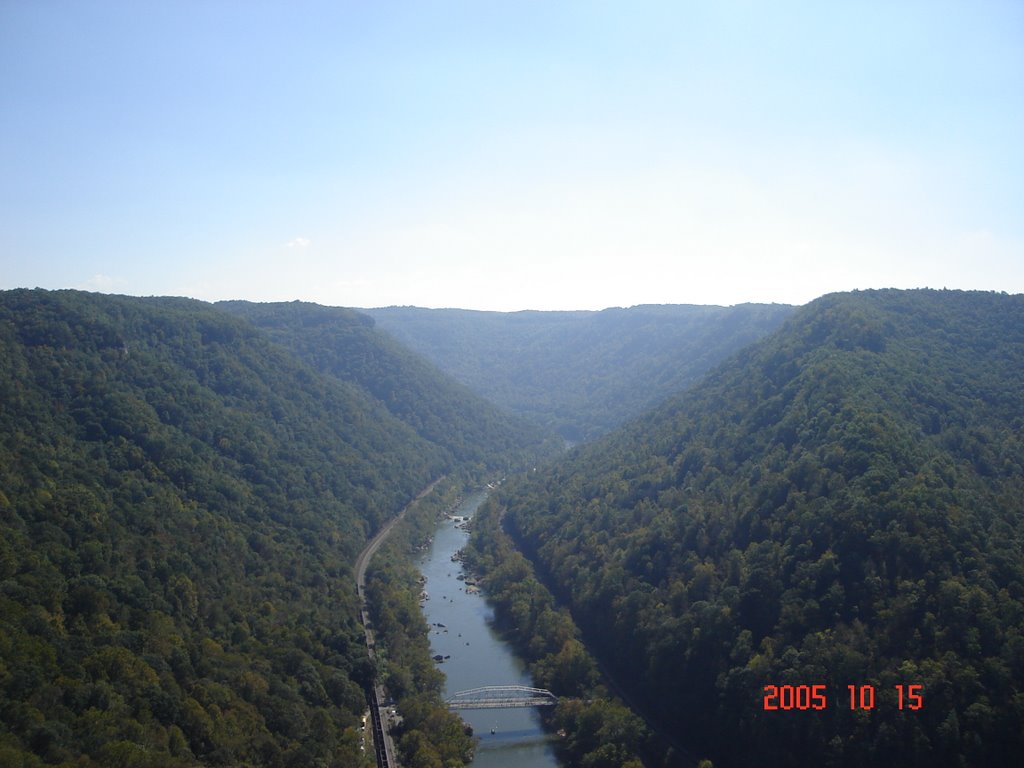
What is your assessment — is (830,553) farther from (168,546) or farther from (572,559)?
(168,546)

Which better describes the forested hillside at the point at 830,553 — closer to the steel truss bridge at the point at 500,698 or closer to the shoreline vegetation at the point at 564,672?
the shoreline vegetation at the point at 564,672


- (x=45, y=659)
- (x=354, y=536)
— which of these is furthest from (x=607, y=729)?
(x=354, y=536)

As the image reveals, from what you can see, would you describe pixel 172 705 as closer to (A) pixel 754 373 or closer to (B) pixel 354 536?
(B) pixel 354 536

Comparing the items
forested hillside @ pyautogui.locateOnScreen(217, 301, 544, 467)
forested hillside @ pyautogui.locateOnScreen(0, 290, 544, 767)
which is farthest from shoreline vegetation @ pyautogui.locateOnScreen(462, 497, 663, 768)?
forested hillside @ pyautogui.locateOnScreen(217, 301, 544, 467)

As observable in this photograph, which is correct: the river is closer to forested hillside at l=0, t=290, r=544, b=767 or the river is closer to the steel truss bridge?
the steel truss bridge

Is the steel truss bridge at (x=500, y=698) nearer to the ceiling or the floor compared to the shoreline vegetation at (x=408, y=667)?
nearer to the floor

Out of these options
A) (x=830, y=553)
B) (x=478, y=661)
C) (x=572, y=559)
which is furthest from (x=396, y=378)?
(x=830, y=553)
